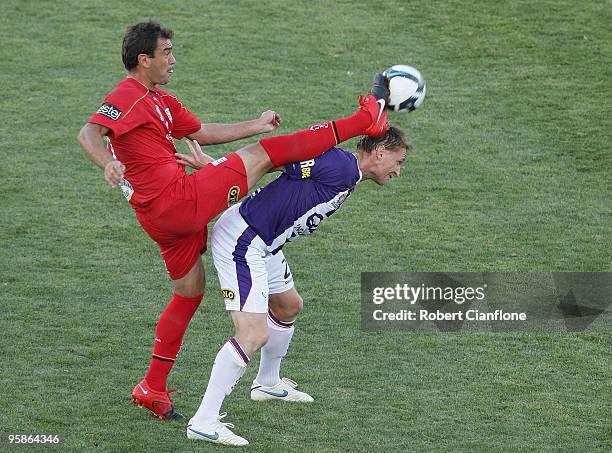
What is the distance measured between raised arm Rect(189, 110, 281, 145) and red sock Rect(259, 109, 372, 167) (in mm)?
553

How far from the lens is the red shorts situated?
692 centimetres

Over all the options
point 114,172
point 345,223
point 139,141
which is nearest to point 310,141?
point 139,141

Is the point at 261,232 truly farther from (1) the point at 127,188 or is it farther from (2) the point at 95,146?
(2) the point at 95,146

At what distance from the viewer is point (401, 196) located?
11211 millimetres

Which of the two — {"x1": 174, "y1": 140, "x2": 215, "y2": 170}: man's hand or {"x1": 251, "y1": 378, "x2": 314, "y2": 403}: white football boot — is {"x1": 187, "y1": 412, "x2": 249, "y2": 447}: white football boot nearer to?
{"x1": 251, "y1": 378, "x2": 314, "y2": 403}: white football boot

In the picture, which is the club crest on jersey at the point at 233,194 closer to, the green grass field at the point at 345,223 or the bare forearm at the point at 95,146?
the bare forearm at the point at 95,146

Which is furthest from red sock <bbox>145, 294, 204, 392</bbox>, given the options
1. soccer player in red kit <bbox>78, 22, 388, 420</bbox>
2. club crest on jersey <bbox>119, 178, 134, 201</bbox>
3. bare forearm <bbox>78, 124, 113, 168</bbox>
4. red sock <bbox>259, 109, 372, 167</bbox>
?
bare forearm <bbox>78, 124, 113, 168</bbox>

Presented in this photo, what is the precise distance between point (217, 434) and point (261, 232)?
4.14 ft

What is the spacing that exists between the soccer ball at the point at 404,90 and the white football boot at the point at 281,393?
1953mm

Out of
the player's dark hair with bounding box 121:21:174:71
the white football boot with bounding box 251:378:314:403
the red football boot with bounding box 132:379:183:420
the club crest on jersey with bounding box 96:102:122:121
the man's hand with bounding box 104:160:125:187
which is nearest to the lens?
the man's hand with bounding box 104:160:125:187

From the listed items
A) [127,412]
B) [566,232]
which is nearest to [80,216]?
[127,412]

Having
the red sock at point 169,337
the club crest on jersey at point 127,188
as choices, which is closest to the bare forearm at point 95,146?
the club crest on jersey at point 127,188

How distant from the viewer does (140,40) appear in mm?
7043

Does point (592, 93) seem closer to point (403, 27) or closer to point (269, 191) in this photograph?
point (403, 27)
